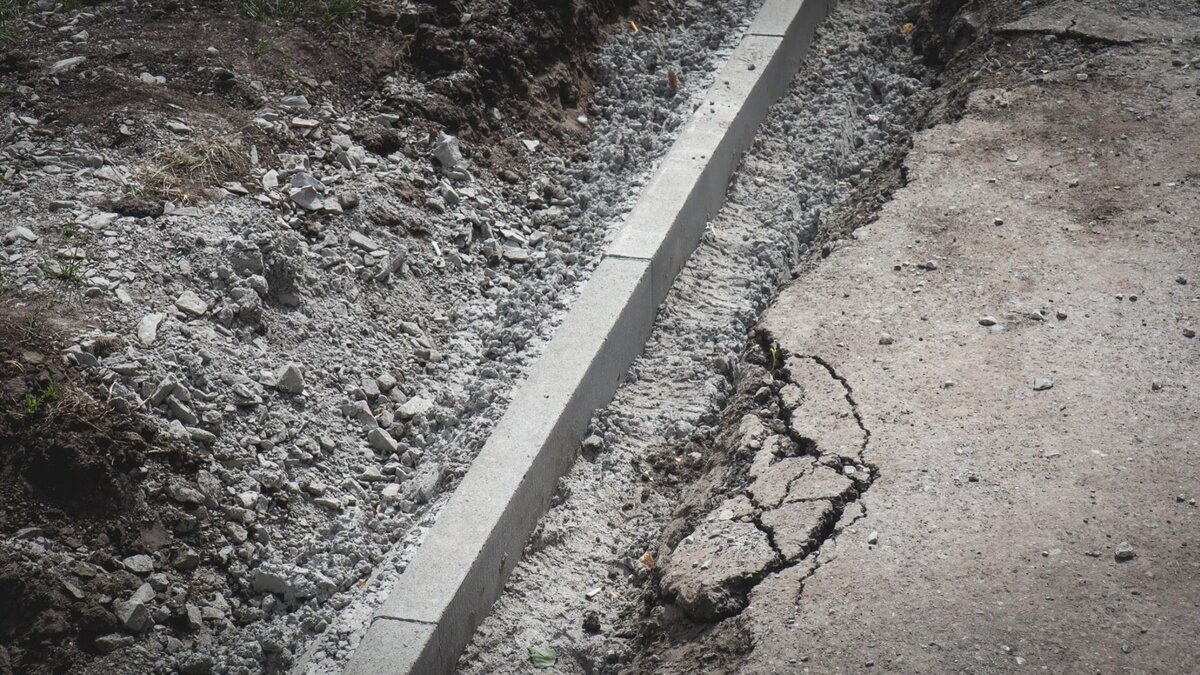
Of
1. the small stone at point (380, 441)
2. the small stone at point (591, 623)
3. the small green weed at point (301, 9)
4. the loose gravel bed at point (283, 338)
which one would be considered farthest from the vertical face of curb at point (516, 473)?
the small green weed at point (301, 9)

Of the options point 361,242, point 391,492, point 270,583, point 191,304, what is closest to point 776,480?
point 391,492

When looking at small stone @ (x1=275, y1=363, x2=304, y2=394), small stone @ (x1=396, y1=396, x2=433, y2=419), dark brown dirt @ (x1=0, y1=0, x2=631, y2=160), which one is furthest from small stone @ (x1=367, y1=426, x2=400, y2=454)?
dark brown dirt @ (x1=0, y1=0, x2=631, y2=160)

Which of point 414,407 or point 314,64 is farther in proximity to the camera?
point 314,64

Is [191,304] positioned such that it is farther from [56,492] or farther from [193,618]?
[193,618]

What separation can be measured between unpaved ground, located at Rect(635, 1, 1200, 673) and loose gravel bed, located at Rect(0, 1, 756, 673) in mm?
1042

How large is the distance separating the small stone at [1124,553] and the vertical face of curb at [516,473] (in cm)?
184

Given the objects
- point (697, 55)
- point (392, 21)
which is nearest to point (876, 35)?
point (697, 55)

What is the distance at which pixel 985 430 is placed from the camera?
11.2 ft

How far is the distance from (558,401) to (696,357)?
87 cm

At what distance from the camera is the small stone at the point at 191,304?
11.6 ft

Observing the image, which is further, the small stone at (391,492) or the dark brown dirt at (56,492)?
the small stone at (391,492)

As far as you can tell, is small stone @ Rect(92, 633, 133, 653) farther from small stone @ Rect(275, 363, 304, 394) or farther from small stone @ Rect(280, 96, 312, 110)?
small stone @ Rect(280, 96, 312, 110)

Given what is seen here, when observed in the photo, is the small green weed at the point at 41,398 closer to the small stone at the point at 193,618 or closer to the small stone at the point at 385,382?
the small stone at the point at 193,618

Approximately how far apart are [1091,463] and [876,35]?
424cm
